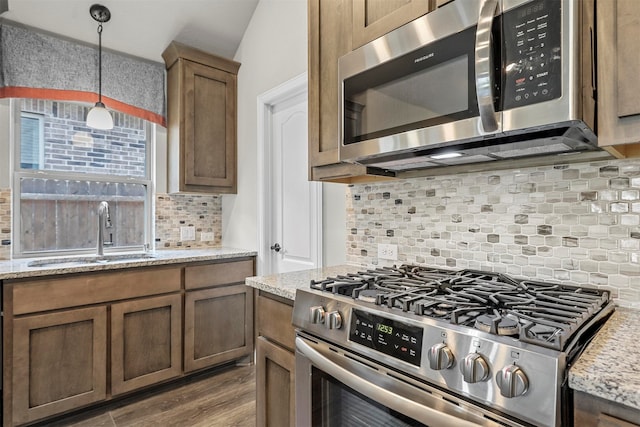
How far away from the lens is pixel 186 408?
2.22 metres

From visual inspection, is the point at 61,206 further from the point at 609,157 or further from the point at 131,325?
the point at 609,157

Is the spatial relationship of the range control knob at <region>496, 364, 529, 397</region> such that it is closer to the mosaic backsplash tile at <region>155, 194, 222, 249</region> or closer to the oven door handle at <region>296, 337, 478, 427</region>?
the oven door handle at <region>296, 337, 478, 427</region>

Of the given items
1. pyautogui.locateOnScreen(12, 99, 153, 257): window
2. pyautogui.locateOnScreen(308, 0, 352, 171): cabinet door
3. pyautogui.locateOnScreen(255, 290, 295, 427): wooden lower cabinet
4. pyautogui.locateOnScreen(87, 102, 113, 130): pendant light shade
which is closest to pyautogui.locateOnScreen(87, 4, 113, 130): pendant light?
pyautogui.locateOnScreen(87, 102, 113, 130): pendant light shade

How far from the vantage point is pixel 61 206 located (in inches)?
104

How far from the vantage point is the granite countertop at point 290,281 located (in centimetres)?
144

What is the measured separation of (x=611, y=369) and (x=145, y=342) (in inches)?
95.8

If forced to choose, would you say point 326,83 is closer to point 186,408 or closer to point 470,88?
point 470,88

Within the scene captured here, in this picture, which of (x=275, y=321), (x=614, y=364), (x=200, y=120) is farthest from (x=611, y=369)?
(x=200, y=120)

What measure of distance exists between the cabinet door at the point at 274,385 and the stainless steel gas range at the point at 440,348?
13 centimetres

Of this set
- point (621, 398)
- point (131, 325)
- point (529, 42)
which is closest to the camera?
point (621, 398)

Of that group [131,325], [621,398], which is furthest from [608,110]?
[131,325]

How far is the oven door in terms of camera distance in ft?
2.74

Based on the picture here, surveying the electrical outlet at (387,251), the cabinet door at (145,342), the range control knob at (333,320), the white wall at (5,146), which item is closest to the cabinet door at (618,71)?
the range control knob at (333,320)

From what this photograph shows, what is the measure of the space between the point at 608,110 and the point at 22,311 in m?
2.65
